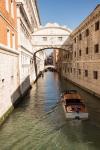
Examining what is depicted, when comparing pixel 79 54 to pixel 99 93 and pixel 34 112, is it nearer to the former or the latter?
pixel 99 93

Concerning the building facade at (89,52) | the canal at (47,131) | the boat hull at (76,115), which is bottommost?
the canal at (47,131)

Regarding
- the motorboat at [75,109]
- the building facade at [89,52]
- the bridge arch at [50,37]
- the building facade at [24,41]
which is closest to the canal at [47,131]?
the motorboat at [75,109]

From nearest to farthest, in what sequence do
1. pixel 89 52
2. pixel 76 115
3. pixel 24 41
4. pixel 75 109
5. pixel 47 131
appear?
pixel 47 131, pixel 76 115, pixel 75 109, pixel 89 52, pixel 24 41

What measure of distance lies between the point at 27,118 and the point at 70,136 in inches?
191

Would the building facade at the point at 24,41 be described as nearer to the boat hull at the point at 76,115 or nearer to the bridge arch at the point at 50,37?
the bridge arch at the point at 50,37

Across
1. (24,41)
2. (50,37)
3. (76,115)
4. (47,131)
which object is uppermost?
(50,37)

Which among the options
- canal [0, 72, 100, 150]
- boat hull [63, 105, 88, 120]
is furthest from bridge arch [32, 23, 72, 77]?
boat hull [63, 105, 88, 120]

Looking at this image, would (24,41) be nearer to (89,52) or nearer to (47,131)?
(89,52)

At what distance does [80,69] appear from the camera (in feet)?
116

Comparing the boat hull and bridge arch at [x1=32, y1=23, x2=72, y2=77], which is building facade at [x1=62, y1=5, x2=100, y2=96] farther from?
the boat hull

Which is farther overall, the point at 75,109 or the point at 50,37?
the point at 50,37

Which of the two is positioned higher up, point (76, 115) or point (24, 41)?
point (24, 41)

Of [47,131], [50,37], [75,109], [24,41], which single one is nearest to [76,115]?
[75,109]

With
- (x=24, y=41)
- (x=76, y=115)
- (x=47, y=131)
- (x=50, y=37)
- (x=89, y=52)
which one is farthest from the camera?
(x=50, y=37)
